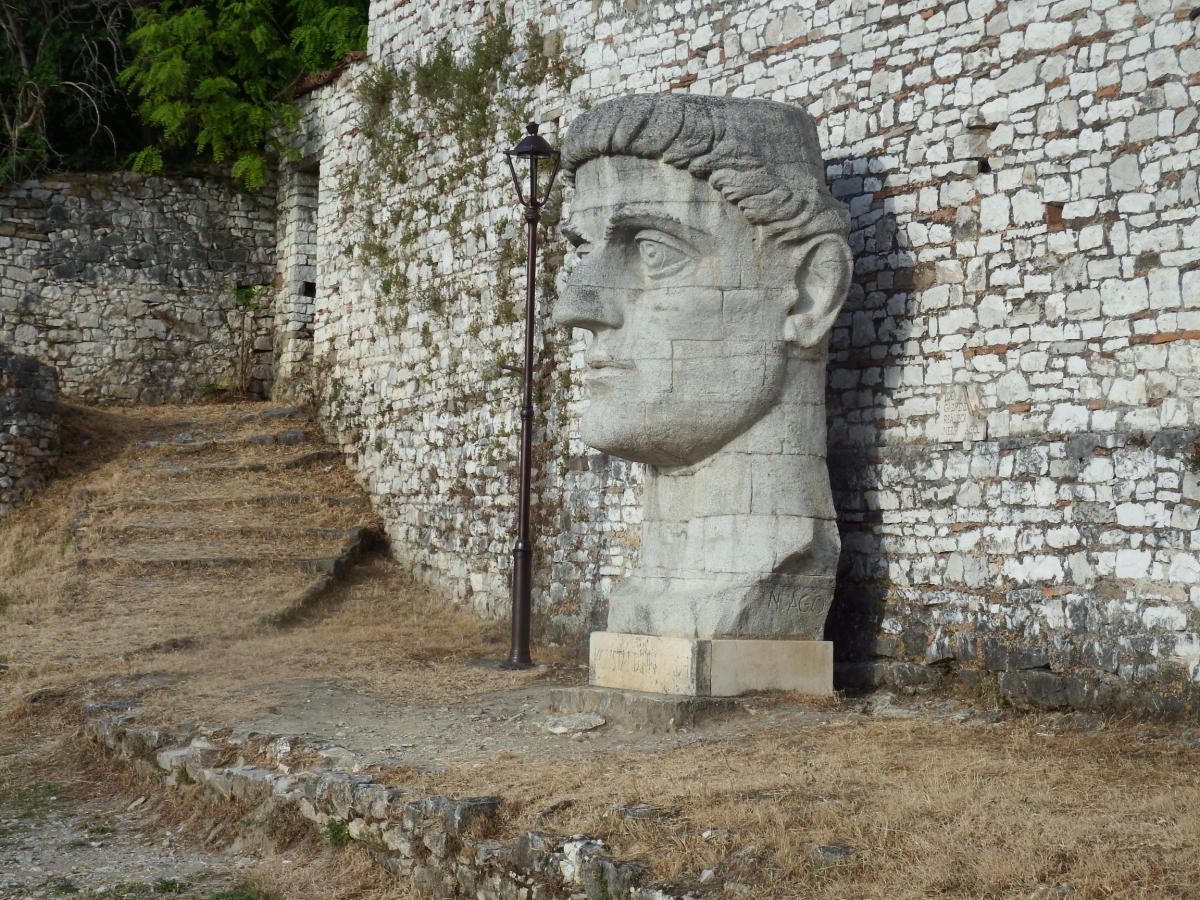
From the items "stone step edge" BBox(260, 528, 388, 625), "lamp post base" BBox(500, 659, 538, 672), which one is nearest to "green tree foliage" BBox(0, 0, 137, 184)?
"stone step edge" BBox(260, 528, 388, 625)

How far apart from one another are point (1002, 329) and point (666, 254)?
1.80m

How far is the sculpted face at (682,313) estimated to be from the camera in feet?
23.9

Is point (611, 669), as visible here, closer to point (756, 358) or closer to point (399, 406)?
point (756, 358)

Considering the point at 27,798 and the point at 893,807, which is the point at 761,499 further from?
the point at 27,798

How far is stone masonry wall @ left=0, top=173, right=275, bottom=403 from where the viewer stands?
1526 centimetres

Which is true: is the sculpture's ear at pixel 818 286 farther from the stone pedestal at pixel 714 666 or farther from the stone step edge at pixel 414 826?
the stone step edge at pixel 414 826

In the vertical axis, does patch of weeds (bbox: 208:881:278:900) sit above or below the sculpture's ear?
below

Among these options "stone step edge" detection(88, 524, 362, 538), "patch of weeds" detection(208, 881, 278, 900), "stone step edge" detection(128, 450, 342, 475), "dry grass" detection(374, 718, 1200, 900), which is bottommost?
"patch of weeds" detection(208, 881, 278, 900)

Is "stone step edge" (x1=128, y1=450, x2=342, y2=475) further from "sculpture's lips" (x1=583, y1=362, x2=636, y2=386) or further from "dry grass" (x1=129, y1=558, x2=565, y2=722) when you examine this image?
"sculpture's lips" (x1=583, y1=362, x2=636, y2=386)

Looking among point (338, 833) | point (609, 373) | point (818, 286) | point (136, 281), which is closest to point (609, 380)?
point (609, 373)

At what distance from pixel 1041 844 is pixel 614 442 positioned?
3612 millimetres

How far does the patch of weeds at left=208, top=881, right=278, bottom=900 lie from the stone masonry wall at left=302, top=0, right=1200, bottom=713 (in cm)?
366

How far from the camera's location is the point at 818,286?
293 inches

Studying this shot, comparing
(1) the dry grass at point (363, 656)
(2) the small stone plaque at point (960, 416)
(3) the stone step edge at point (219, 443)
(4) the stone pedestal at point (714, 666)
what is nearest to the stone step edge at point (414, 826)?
(1) the dry grass at point (363, 656)
